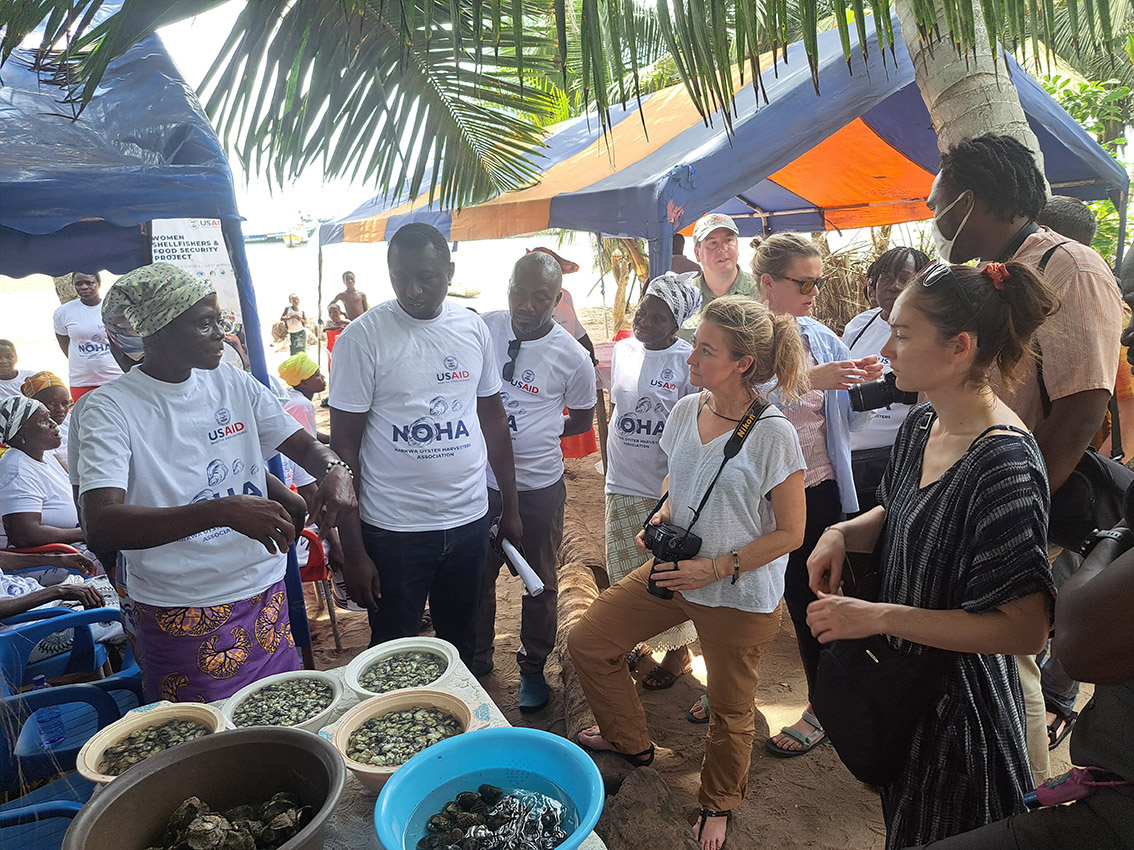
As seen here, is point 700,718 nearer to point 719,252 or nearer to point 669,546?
point 669,546

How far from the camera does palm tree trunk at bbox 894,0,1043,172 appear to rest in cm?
328

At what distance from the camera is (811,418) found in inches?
114

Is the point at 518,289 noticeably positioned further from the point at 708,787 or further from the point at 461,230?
the point at 461,230

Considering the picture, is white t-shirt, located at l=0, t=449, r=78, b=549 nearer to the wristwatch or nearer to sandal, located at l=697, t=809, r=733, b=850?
sandal, located at l=697, t=809, r=733, b=850

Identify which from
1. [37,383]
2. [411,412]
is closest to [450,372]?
[411,412]

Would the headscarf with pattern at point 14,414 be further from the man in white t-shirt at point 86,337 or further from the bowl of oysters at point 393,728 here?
the bowl of oysters at point 393,728

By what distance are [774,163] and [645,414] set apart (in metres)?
2.41

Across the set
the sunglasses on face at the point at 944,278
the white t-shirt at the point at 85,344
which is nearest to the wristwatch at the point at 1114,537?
the sunglasses on face at the point at 944,278

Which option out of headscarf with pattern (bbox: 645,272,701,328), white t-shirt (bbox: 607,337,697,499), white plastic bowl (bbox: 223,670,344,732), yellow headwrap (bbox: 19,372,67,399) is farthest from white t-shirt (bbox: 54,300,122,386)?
white plastic bowl (bbox: 223,670,344,732)

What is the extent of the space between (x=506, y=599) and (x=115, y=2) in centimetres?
410

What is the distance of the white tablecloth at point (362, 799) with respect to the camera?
136 centimetres

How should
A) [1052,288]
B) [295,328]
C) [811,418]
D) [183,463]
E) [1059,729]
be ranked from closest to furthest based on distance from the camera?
[1052,288] → [183,463] → [811,418] → [1059,729] → [295,328]

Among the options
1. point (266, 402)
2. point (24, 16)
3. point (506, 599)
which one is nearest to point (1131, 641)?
point (266, 402)

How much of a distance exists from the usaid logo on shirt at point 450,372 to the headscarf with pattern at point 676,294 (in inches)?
40.2
